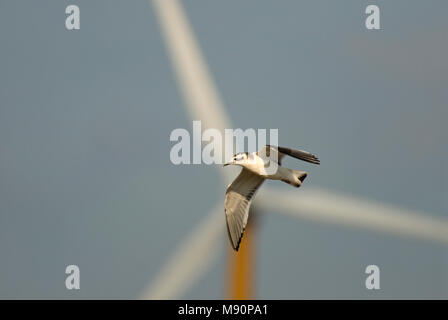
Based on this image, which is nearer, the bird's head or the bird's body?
the bird's head

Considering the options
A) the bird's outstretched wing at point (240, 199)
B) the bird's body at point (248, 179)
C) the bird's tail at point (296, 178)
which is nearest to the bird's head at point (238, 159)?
the bird's body at point (248, 179)

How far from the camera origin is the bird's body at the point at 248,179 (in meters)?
19.2

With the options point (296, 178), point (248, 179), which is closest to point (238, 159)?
point (248, 179)

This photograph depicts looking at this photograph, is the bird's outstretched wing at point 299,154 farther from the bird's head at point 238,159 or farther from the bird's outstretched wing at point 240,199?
the bird's outstretched wing at point 240,199

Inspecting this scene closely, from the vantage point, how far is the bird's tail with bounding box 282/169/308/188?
1931 centimetres

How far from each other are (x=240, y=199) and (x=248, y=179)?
478 millimetres

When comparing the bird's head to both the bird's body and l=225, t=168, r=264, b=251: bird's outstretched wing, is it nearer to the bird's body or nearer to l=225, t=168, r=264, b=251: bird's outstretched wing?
the bird's body

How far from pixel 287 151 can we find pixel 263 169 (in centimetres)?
160

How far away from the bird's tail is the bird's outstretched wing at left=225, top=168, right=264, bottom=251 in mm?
782

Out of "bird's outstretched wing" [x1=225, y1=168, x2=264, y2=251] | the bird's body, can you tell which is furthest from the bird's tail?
"bird's outstretched wing" [x1=225, y1=168, x2=264, y2=251]

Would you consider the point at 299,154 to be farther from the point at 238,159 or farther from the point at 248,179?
the point at 248,179
